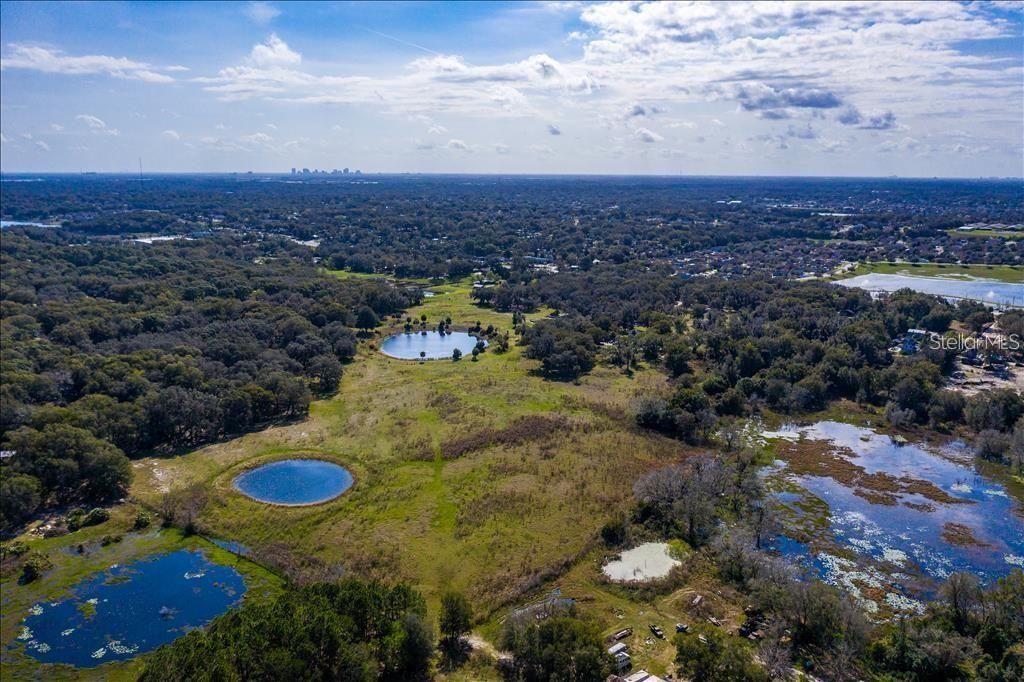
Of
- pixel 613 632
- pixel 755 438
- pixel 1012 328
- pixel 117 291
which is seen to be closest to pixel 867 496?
pixel 755 438

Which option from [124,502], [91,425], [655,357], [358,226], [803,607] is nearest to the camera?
[803,607]

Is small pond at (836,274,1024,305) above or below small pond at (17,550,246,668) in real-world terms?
above

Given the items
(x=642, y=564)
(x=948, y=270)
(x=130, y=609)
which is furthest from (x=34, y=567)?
(x=948, y=270)

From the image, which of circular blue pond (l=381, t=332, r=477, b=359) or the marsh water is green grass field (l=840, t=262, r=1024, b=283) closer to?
circular blue pond (l=381, t=332, r=477, b=359)

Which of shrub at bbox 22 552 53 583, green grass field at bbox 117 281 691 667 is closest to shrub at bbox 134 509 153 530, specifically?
green grass field at bbox 117 281 691 667

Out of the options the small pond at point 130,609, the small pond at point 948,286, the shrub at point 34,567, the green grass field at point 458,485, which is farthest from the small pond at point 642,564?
the small pond at point 948,286

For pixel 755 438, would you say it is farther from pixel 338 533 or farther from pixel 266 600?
pixel 266 600
